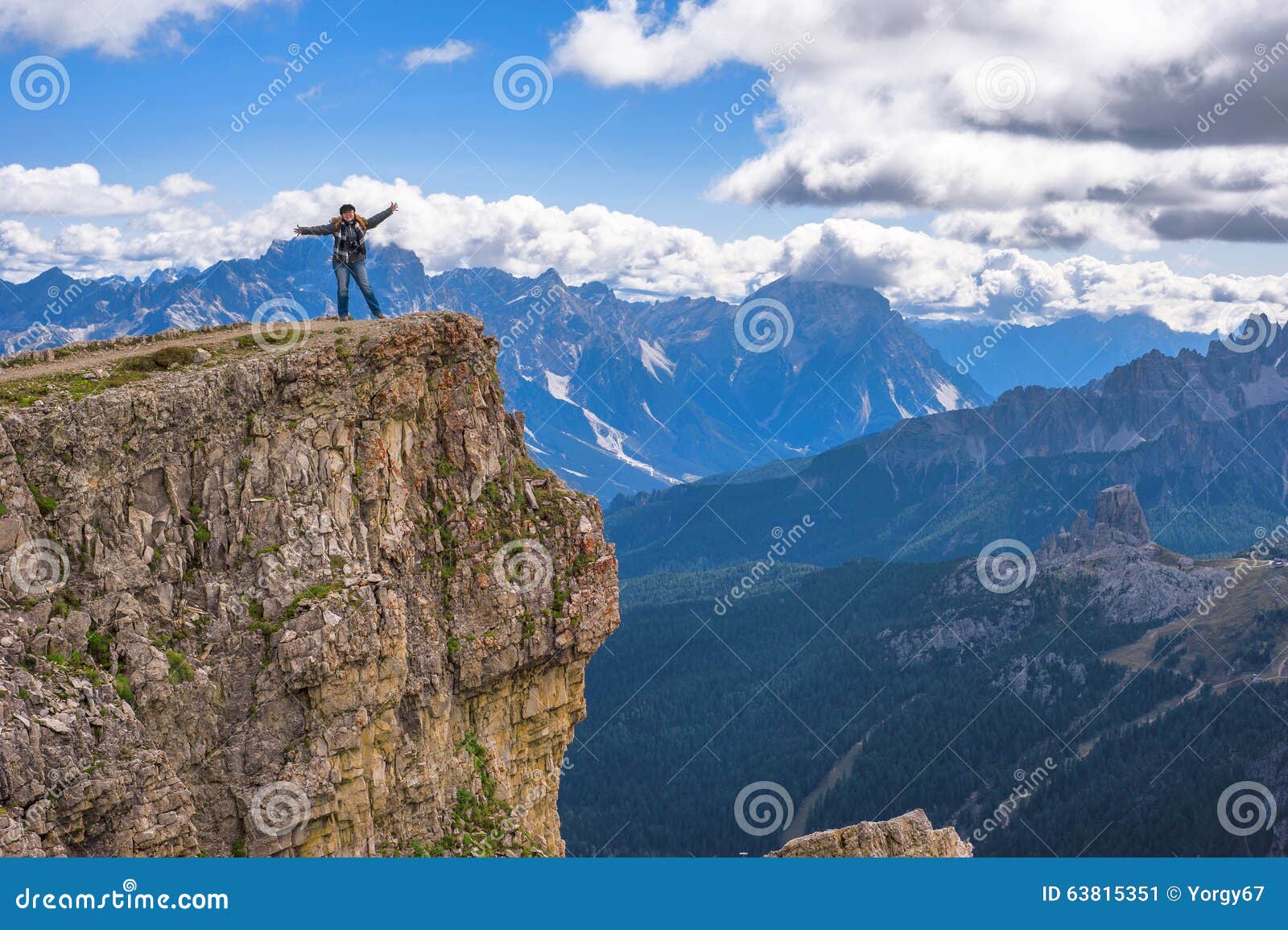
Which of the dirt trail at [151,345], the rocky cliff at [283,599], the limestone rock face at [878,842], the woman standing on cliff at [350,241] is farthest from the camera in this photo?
the woman standing on cliff at [350,241]

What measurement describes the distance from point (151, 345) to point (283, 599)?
583 inches

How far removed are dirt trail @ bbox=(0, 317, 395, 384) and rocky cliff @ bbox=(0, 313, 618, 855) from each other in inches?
11.3

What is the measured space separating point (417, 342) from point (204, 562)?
1170 cm

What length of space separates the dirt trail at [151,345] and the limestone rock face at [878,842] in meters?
25.3

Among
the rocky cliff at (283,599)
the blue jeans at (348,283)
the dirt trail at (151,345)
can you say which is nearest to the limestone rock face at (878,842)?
the rocky cliff at (283,599)

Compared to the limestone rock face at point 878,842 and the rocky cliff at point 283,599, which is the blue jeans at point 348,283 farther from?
the limestone rock face at point 878,842

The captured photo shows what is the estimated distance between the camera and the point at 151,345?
45.1 metres

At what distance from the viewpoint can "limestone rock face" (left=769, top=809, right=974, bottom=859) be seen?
39.3 metres

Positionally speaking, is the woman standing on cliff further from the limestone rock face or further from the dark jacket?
the limestone rock face

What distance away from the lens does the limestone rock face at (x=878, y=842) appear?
39.3m

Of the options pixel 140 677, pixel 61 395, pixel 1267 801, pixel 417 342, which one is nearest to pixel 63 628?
pixel 140 677

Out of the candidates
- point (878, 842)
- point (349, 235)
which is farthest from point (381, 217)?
point (878, 842)

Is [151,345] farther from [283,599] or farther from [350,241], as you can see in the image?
[283,599]

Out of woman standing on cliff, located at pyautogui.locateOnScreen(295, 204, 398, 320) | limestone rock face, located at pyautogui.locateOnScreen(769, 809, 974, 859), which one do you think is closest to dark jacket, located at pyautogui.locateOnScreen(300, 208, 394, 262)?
woman standing on cliff, located at pyautogui.locateOnScreen(295, 204, 398, 320)
